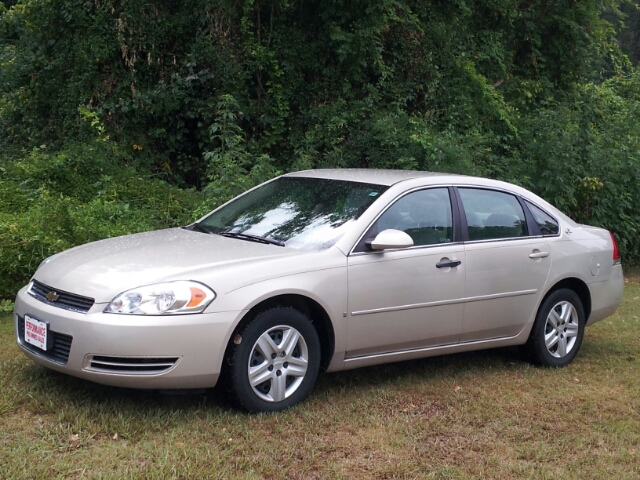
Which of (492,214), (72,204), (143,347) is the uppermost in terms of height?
(492,214)

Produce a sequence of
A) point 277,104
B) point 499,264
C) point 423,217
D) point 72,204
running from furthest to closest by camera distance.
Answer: point 277,104 → point 72,204 → point 499,264 → point 423,217

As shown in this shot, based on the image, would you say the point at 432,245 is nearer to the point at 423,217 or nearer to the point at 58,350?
the point at 423,217

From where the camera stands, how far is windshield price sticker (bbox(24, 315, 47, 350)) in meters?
4.73

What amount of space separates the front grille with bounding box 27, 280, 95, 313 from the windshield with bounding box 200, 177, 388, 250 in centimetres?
131

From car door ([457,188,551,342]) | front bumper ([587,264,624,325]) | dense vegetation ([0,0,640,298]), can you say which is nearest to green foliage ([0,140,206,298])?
dense vegetation ([0,0,640,298])

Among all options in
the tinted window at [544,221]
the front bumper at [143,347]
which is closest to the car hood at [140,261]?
the front bumper at [143,347]

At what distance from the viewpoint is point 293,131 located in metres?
13.4

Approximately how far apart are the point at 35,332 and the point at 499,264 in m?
3.26

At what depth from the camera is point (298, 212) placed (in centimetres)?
574

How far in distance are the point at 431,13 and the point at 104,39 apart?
5.69m

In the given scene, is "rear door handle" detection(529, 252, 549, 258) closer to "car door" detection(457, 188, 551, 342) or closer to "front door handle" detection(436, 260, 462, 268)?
"car door" detection(457, 188, 551, 342)

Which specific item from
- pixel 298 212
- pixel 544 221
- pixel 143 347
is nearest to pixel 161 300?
pixel 143 347

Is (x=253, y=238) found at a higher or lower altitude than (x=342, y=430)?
higher

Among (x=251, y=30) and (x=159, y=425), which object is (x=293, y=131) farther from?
(x=159, y=425)
